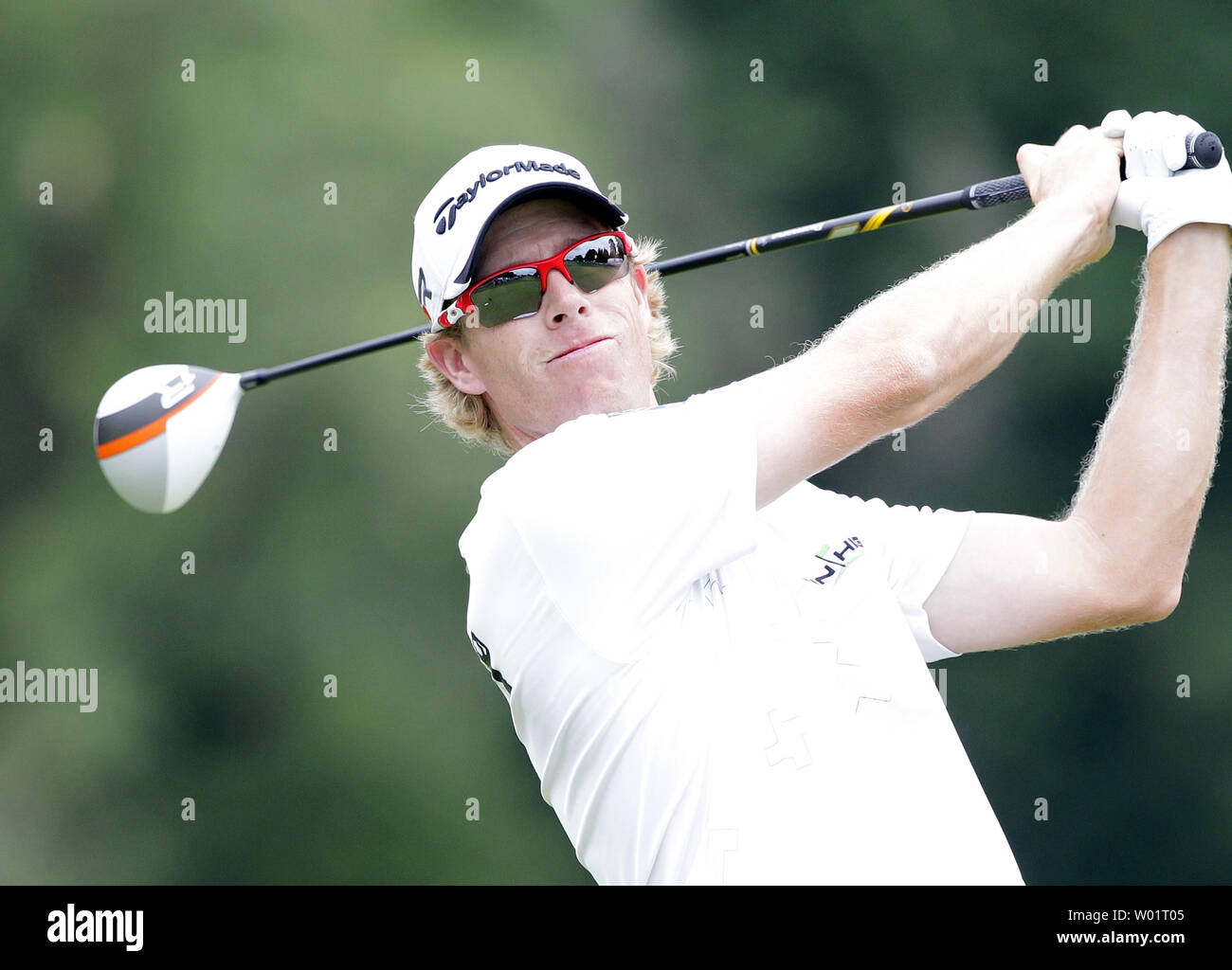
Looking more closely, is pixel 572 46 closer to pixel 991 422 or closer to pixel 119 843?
pixel 991 422

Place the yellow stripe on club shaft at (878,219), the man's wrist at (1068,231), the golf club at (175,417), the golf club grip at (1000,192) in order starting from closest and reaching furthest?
the man's wrist at (1068,231) < the golf club grip at (1000,192) < the yellow stripe on club shaft at (878,219) < the golf club at (175,417)

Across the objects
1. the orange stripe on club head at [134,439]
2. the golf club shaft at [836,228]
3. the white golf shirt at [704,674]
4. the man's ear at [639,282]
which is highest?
the golf club shaft at [836,228]

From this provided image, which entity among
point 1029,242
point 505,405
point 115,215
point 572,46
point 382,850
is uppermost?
point 572,46

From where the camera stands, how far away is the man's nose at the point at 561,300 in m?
2.11

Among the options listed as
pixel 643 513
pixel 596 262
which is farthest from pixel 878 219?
pixel 643 513

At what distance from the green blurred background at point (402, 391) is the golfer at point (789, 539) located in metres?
4.03

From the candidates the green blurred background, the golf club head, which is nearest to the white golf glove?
the golf club head

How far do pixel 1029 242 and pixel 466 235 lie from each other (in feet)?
2.43

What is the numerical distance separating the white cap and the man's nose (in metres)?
0.11

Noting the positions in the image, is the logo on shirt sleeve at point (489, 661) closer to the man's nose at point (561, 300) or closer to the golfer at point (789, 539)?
the golfer at point (789, 539)

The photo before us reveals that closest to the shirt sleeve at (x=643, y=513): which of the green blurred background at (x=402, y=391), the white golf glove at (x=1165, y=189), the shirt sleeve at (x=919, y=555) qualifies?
the shirt sleeve at (x=919, y=555)

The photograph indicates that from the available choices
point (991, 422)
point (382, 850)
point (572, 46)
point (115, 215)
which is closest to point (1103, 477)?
point (991, 422)

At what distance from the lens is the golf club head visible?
2.71m

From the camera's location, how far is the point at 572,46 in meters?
6.95
